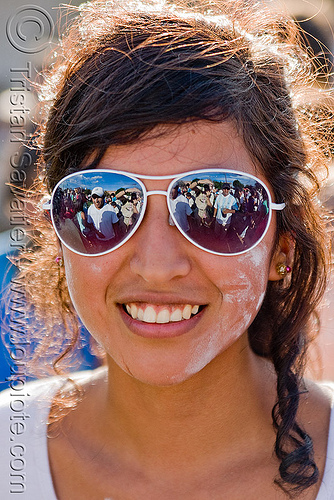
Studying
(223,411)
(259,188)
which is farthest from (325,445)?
(259,188)

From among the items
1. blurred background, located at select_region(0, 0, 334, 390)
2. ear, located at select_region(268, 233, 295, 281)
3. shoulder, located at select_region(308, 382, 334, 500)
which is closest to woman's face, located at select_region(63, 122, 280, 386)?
ear, located at select_region(268, 233, 295, 281)

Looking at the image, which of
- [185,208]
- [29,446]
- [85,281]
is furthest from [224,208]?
[29,446]

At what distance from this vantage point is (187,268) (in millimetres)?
1648

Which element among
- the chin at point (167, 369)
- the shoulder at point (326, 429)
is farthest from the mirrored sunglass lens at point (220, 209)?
the shoulder at point (326, 429)

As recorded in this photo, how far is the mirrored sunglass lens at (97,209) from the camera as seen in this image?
1.67m

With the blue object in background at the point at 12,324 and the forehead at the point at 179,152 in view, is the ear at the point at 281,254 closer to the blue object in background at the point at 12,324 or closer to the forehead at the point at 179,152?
the forehead at the point at 179,152

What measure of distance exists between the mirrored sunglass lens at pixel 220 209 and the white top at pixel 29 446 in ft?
2.35

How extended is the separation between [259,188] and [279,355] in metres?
0.69

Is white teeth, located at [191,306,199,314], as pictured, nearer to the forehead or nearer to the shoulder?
the forehead

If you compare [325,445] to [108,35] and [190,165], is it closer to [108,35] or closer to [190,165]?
[190,165]

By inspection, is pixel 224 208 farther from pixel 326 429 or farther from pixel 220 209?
pixel 326 429

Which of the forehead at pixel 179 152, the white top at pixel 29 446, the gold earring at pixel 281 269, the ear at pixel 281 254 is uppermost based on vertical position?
the forehead at pixel 179 152

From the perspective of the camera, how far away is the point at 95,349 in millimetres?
2682

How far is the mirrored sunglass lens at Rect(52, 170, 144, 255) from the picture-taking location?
1.67 m
